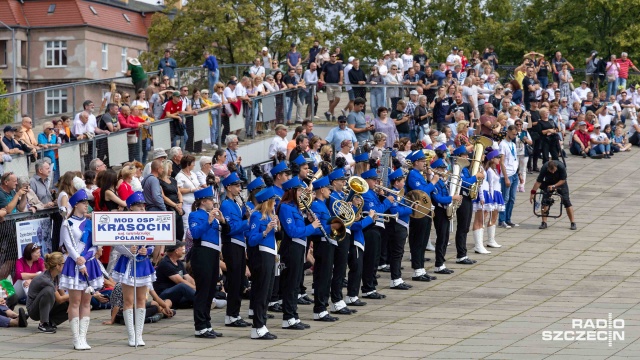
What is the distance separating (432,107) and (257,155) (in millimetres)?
4621

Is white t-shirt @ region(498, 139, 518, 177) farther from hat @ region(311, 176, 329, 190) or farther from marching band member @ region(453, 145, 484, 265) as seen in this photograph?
hat @ region(311, 176, 329, 190)

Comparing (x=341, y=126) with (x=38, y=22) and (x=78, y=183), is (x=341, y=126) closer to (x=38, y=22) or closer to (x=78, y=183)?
(x=78, y=183)

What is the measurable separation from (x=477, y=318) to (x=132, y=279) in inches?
191

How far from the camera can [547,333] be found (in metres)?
16.6

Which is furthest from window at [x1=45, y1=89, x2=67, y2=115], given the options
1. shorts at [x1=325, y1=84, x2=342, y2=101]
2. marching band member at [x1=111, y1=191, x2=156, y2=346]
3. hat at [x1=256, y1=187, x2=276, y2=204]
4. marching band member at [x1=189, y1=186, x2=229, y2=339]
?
marching band member at [x1=111, y1=191, x2=156, y2=346]

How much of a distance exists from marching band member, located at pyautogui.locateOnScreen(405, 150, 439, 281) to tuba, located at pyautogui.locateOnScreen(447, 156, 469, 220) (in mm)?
587

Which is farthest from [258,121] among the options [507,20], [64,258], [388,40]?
[507,20]

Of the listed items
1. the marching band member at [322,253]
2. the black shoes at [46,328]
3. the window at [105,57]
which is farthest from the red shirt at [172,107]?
the window at [105,57]

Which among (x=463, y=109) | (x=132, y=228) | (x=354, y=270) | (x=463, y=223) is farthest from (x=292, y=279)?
(x=463, y=109)

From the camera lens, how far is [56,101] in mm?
27719

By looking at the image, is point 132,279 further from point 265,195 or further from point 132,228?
point 265,195

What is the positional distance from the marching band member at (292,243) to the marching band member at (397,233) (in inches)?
119

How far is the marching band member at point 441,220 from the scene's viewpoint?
21016mm

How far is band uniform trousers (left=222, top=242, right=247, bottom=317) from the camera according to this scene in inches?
646
